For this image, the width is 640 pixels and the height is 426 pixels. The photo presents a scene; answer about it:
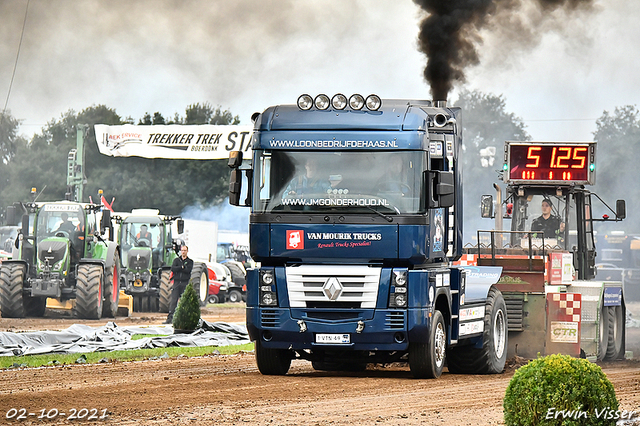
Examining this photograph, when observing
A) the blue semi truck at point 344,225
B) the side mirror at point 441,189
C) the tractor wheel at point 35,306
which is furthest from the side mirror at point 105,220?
the side mirror at point 441,189

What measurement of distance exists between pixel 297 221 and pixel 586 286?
7342 mm

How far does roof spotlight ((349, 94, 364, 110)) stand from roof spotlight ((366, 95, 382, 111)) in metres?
0.08

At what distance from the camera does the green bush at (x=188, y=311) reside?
66.6ft

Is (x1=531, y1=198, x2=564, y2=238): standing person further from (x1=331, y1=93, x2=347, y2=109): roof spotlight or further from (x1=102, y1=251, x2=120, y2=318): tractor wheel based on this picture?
(x1=102, y1=251, x2=120, y2=318): tractor wheel

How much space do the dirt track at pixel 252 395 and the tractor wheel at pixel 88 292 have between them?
37.8ft

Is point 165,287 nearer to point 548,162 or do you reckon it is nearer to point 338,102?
point 548,162

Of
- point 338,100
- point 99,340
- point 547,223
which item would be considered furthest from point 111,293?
point 338,100

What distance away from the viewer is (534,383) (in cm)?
725

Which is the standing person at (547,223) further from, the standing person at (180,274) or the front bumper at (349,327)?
the standing person at (180,274)

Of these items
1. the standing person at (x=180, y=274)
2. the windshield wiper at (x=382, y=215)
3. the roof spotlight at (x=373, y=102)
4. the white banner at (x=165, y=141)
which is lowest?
the standing person at (x=180, y=274)

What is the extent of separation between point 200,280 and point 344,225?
2149cm

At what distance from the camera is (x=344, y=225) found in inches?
501

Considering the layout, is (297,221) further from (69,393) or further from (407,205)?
(69,393)

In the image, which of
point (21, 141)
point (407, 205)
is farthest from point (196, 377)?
point (21, 141)
